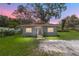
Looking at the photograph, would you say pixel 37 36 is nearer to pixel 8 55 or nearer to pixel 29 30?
pixel 29 30

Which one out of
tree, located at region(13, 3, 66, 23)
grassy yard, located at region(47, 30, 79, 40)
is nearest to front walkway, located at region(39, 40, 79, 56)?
grassy yard, located at region(47, 30, 79, 40)

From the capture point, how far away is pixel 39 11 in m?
1.63

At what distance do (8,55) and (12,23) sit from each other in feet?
0.78

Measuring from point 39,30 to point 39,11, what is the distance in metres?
0.14

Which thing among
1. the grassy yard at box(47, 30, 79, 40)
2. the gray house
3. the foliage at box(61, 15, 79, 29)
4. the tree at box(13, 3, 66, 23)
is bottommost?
the grassy yard at box(47, 30, 79, 40)

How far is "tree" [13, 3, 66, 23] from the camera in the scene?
1.62 m

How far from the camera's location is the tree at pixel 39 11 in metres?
1.62

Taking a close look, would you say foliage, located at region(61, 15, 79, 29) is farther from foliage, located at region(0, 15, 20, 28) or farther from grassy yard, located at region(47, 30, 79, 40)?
foliage, located at region(0, 15, 20, 28)

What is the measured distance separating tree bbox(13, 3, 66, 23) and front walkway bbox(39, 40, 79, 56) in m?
0.17

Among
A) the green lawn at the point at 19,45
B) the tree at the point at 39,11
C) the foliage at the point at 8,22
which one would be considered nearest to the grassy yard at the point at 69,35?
the green lawn at the point at 19,45

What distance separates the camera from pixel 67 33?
1.60 meters

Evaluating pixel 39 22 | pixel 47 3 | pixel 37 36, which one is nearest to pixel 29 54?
pixel 37 36

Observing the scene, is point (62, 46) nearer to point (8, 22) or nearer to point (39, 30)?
point (39, 30)

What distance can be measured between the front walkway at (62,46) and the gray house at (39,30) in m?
0.07
